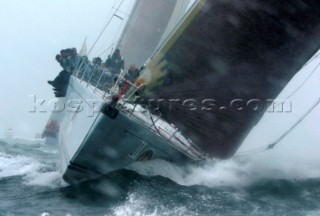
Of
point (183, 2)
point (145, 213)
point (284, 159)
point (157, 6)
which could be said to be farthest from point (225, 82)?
point (157, 6)

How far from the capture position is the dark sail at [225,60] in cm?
500

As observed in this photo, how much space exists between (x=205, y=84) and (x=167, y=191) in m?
1.75

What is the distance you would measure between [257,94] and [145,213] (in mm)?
2541

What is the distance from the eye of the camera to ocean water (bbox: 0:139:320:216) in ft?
15.5

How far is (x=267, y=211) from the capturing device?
4949mm

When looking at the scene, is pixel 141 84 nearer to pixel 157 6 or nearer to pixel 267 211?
pixel 267 211

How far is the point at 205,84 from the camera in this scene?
5254 mm

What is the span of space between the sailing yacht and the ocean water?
1.24 ft

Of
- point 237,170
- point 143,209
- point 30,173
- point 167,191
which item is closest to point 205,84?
point 167,191

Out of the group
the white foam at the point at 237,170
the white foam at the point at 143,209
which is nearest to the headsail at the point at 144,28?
the white foam at the point at 237,170

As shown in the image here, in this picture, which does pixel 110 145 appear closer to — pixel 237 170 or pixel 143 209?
pixel 143 209

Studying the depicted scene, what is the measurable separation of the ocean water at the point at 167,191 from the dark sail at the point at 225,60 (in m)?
1.03

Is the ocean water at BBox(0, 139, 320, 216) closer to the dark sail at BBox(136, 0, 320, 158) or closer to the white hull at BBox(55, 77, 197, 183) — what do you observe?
the white hull at BBox(55, 77, 197, 183)

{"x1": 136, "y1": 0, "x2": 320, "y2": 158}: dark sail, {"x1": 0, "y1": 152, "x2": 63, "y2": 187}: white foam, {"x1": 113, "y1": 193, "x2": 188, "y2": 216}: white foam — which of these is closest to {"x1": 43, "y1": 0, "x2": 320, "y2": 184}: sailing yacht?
{"x1": 136, "y1": 0, "x2": 320, "y2": 158}: dark sail
